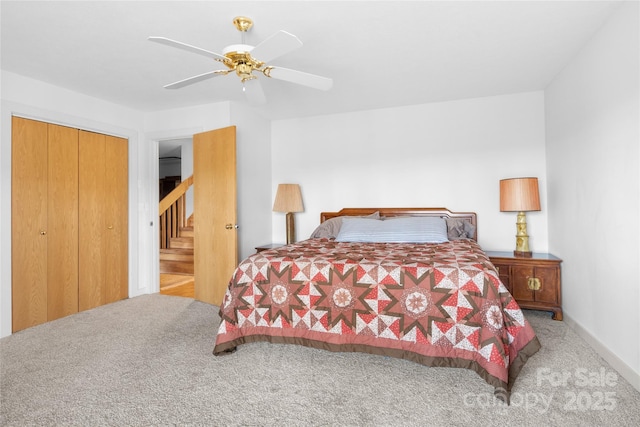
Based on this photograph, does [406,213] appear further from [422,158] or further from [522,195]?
[522,195]

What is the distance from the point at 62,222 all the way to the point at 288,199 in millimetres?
2421

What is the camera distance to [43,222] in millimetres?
3174

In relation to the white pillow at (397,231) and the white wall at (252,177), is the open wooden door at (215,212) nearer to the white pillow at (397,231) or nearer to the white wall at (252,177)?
the white wall at (252,177)

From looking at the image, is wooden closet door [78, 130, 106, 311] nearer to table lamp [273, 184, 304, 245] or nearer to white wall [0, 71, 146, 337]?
white wall [0, 71, 146, 337]

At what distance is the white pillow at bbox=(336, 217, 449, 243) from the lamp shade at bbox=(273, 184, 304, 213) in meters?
0.94

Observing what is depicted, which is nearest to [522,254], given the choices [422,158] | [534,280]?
[534,280]

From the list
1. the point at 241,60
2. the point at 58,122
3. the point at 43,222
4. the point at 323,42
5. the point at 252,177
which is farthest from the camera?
the point at 252,177

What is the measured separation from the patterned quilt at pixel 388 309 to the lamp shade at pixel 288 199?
1.77m

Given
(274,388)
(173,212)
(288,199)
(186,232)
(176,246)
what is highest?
(288,199)

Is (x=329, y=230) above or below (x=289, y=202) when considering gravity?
below

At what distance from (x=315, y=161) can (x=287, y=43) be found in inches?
108

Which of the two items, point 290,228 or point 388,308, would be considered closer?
point 388,308

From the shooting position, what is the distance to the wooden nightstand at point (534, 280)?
3.08 meters

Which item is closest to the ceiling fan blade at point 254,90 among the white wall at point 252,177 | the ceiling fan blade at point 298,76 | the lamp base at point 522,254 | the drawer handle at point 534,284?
the ceiling fan blade at point 298,76
